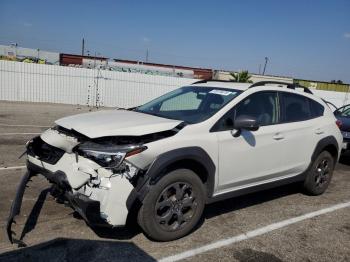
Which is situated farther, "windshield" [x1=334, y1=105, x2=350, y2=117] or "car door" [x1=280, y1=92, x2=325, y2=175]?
"windshield" [x1=334, y1=105, x2=350, y2=117]

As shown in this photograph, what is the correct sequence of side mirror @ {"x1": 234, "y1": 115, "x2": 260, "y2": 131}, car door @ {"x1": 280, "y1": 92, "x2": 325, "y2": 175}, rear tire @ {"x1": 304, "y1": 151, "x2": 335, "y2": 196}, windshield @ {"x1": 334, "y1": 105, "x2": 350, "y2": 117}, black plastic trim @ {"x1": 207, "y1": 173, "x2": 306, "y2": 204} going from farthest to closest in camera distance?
windshield @ {"x1": 334, "y1": 105, "x2": 350, "y2": 117} < rear tire @ {"x1": 304, "y1": 151, "x2": 335, "y2": 196} < car door @ {"x1": 280, "y1": 92, "x2": 325, "y2": 175} < black plastic trim @ {"x1": 207, "y1": 173, "x2": 306, "y2": 204} < side mirror @ {"x1": 234, "y1": 115, "x2": 260, "y2": 131}

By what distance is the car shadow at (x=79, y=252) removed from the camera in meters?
3.54

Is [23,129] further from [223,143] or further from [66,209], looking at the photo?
[223,143]

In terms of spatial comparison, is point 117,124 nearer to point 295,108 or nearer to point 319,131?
point 295,108

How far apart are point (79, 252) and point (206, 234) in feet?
4.70

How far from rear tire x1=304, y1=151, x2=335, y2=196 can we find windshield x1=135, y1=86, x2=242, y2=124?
78.6 inches

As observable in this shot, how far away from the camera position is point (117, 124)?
158 inches

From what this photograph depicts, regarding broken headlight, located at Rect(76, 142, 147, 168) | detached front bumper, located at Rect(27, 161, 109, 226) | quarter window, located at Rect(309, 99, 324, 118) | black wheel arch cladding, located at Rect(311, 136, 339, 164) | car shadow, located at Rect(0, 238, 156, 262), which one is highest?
quarter window, located at Rect(309, 99, 324, 118)

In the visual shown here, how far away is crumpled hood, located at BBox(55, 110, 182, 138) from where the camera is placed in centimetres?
379

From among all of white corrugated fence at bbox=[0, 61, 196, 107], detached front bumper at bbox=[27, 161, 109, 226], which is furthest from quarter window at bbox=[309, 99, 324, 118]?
white corrugated fence at bbox=[0, 61, 196, 107]

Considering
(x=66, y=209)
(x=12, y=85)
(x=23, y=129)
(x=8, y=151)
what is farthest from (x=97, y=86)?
(x=66, y=209)

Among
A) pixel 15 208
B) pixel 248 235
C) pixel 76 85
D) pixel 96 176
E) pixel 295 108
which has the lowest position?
pixel 248 235

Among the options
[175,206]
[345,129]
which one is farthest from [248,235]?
[345,129]

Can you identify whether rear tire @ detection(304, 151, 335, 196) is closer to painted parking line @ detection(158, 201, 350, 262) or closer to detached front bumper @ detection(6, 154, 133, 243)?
painted parking line @ detection(158, 201, 350, 262)
